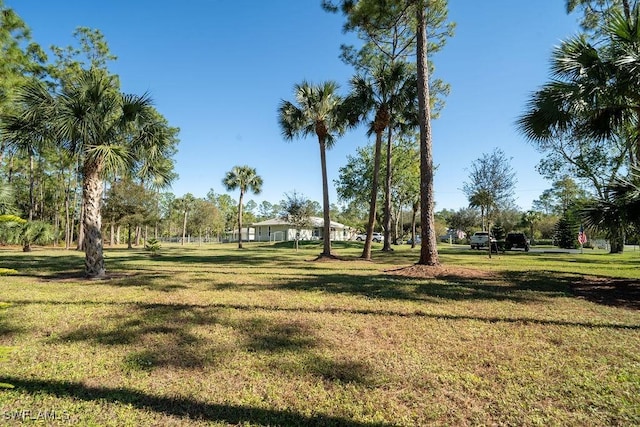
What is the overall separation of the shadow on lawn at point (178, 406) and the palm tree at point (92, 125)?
6801mm

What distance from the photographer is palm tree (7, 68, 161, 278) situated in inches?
339

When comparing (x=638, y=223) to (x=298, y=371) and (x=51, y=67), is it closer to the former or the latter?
(x=298, y=371)

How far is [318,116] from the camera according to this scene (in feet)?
57.6

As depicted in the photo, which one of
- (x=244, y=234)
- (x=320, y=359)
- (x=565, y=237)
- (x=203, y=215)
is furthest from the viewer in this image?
(x=244, y=234)

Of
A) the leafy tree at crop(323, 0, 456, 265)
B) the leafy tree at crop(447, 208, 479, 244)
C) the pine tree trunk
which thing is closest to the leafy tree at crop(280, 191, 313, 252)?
the pine tree trunk

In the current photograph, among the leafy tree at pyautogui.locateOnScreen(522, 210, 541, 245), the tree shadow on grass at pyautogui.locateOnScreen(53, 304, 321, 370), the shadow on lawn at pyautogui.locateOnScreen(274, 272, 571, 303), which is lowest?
the tree shadow on grass at pyautogui.locateOnScreen(53, 304, 321, 370)

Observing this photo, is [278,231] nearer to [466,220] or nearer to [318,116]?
[466,220]

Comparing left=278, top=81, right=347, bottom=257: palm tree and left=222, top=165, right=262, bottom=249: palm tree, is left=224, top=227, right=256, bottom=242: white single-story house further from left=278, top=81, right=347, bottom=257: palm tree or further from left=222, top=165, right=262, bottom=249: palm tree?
left=278, top=81, right=347, bottom=257: palm tree

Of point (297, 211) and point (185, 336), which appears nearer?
point (185, 336)

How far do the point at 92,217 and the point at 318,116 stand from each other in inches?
455

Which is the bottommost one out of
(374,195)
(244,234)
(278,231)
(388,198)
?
(244,234)

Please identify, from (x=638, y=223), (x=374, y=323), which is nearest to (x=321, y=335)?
(x=374, y=323)

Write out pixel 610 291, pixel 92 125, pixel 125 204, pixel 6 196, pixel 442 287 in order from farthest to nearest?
pixel 125 204
pixel 92 125
pixel 442 287
pixel 610 291
pixel 6 196

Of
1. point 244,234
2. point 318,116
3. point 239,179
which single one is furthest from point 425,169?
point 244,234
